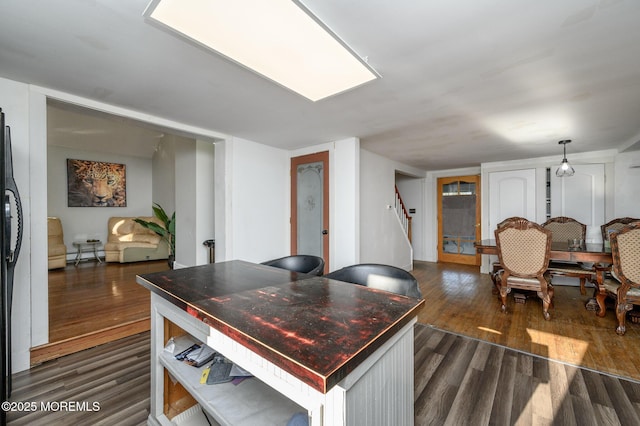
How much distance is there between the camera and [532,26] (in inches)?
55.4

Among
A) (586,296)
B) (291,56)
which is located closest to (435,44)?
(291,56)

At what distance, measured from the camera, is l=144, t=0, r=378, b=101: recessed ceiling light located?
45.2 inches

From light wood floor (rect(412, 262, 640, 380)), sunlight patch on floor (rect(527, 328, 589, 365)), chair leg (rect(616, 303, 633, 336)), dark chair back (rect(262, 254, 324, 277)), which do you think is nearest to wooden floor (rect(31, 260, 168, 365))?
dark chair back (rect(262, 254, 324, 277))

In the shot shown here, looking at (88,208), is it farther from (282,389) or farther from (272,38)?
(282,389)

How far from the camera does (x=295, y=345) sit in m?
0.77

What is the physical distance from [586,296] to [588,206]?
1.62 meters

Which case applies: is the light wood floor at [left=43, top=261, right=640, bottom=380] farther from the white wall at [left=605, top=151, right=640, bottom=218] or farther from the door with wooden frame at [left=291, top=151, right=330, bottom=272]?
the door with wooden frame at [left=291, top=151, right=330, bottom=272]

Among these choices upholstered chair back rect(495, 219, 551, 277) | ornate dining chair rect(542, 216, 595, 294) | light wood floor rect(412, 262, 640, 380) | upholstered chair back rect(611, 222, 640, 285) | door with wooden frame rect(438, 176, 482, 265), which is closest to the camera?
light wood floor rect(412, 262, 640, 380)

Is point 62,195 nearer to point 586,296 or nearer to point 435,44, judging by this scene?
point 435,44

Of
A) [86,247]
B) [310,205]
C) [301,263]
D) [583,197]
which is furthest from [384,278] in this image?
[86,247]

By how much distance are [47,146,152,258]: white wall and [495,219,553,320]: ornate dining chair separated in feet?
26.3

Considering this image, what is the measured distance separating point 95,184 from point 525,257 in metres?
8.57

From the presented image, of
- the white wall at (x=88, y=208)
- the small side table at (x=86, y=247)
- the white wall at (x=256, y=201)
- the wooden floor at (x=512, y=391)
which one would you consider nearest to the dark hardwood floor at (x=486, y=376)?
the wooden floor at (x=512, y=391)

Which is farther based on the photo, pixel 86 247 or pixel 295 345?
pixel 86 247
